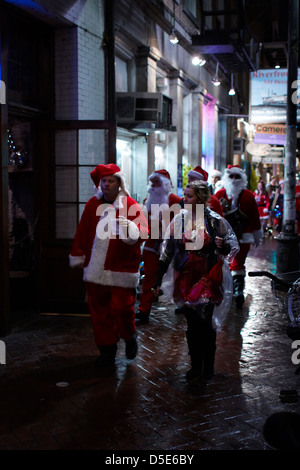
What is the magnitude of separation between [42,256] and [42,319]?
0.88 metres

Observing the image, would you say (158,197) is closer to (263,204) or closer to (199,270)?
(199,270)

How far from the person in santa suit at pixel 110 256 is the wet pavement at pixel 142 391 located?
0.42 m

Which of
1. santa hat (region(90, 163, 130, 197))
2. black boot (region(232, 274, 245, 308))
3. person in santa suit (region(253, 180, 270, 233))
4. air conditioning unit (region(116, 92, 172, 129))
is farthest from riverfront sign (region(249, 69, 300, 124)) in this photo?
santa hat (region(90, 163, 130, 197))

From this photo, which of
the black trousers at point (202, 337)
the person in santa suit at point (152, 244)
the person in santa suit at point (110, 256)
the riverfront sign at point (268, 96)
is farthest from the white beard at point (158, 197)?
the riverfront sign at point (268, 96)

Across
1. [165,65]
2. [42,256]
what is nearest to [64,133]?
[42,256]

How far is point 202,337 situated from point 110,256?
1.20 m

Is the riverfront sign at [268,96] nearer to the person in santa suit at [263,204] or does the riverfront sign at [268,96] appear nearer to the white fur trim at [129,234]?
the person in santa suit at [263,204]

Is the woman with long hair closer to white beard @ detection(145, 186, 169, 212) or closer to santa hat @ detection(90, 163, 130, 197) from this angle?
santa hat @ detection(90, 163, 130, 197)

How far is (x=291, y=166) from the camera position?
37.8ft

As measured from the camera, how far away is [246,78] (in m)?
27.4

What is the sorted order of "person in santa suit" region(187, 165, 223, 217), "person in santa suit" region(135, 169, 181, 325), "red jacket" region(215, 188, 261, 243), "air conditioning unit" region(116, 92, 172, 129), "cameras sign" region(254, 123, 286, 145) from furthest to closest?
"cameras sign" region(254, 123, 286, 145) → "air conditioning unit" region(116, 92, 172, 129) → "red jacket" region(215, 188, 261, 243) → "person in santa suit" region(135, 169, 181, 325) → "person in santa suit" region(187, 165, 223, 217)

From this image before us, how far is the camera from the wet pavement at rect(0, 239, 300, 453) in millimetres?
4156

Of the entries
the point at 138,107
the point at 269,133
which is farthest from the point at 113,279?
the point at 269,133

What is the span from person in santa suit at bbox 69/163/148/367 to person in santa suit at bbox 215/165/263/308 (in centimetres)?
309
